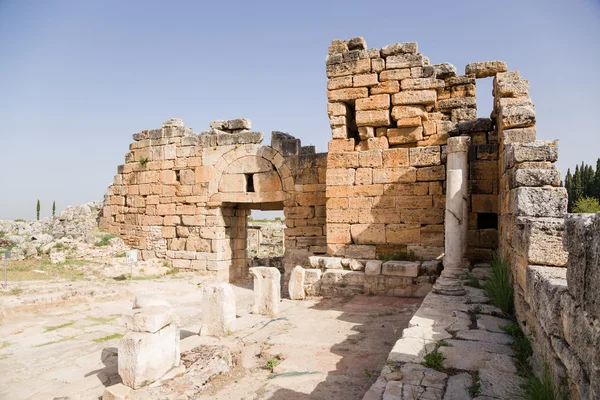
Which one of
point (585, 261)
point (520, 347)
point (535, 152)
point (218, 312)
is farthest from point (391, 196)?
point (585, 261)

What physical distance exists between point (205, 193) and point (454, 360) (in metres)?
10.3

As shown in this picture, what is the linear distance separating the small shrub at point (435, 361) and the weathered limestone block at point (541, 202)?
211cm

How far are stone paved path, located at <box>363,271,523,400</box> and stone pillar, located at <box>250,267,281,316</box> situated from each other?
9.38 ft

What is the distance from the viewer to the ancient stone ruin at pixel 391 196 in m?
3.66

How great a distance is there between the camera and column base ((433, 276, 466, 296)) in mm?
5656

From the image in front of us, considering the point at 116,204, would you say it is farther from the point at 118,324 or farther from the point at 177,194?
the point at 118,324

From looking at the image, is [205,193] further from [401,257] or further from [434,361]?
[434,361]

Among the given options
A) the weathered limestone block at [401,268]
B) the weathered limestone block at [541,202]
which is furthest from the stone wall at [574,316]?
the weathered limestone block at [401,268]

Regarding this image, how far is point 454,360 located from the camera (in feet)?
11.3

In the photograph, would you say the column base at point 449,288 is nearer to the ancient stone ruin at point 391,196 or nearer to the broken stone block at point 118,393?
the ancient stone ruin at point 391,196

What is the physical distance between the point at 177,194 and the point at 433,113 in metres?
8.47

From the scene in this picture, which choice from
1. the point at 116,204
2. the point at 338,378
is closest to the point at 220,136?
the point at 116,204

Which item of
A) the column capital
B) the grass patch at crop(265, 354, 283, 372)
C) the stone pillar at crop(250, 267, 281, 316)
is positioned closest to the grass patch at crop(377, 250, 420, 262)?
the column capital

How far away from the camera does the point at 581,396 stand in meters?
2.08
